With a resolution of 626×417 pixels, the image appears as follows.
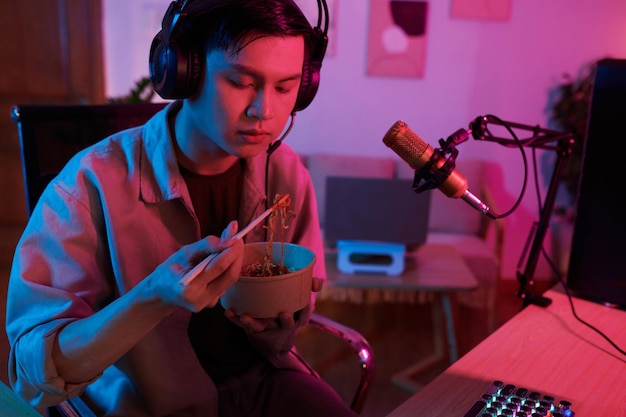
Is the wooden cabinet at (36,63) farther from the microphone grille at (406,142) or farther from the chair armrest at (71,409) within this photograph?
the microphone grille at (406,142)

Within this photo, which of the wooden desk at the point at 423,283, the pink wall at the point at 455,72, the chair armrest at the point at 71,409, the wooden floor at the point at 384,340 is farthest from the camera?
the pink wall at the point at 455,72

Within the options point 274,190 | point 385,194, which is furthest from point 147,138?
point 385,194

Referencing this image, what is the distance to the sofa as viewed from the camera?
288 cm

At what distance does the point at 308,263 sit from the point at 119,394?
447 millimetres

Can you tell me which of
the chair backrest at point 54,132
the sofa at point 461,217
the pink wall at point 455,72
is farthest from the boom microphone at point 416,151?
the pink wall at point 455,72

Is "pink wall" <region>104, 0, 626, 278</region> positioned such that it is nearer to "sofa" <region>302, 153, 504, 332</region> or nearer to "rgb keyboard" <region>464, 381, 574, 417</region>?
"sofa" <region>302, 153, 504, 332</region>

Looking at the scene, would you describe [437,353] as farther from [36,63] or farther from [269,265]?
[36,63]

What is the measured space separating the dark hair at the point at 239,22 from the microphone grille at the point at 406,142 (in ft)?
0.75

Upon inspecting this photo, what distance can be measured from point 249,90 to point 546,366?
27.0 inches

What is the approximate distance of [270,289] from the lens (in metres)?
0.79

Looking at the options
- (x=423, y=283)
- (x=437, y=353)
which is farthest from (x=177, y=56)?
(x=437, y=353)

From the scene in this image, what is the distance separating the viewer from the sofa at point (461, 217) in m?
2.88

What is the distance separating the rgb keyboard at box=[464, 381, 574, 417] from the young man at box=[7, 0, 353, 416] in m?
0.31

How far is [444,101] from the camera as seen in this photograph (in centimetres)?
353
